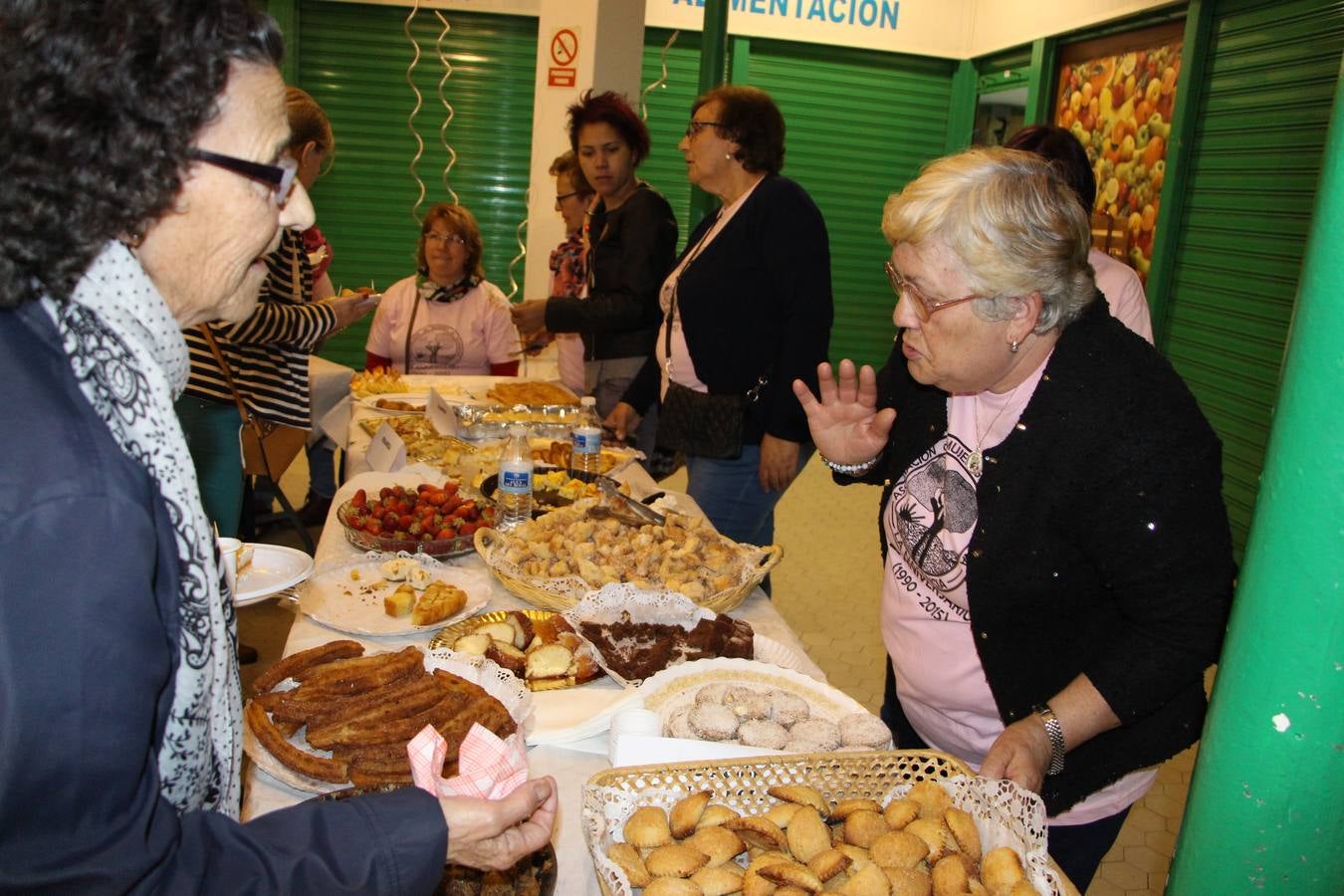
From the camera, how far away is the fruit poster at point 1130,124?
5.98 meters

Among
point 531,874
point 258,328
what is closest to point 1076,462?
point 531,874

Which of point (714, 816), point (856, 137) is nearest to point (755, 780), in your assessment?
point (714, 816)

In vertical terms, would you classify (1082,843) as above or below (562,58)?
below

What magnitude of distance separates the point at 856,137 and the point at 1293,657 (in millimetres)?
8085

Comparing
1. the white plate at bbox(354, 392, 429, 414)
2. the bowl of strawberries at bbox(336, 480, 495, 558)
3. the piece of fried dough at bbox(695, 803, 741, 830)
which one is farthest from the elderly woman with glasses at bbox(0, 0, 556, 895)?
the white plate at bbox(354, 392, 429, 414)

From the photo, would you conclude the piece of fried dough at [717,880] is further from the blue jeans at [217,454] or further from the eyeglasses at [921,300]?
the blue jeans at [217,454]

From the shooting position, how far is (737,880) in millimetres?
1253

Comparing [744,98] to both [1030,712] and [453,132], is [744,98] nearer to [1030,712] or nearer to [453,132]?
[1030,712]

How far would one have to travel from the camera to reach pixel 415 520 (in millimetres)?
2609

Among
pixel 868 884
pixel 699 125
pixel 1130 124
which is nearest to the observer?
pixel 868 884

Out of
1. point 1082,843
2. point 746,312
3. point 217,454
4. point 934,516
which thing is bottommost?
point 1082,843

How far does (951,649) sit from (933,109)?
7.61 m

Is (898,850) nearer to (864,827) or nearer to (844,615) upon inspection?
(864,827)

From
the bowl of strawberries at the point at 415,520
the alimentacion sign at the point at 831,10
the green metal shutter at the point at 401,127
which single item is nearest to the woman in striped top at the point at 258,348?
the bowl of strawberries at the point at 415,520
